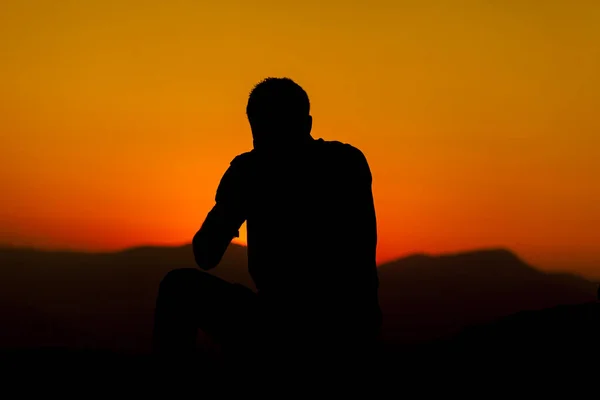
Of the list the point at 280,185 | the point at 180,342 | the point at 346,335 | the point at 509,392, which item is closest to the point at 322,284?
the point at 346,335

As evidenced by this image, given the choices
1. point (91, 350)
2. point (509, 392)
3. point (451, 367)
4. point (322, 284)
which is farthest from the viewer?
point (91, 350)

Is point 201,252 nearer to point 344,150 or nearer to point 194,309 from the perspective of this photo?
point 194,309

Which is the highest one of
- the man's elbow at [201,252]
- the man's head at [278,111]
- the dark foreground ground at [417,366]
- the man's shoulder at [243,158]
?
the man's head at [278,111]

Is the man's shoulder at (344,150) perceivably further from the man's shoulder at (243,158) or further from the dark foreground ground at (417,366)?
the dark foreground ground at (417,366)

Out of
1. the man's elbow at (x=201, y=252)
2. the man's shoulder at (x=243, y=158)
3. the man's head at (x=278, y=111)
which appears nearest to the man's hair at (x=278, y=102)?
the man's head at (x=278, y=111)

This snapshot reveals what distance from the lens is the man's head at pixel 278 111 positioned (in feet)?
13.7

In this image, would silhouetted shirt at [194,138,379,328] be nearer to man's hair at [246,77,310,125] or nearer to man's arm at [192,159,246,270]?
man's arm at [192,159,246,270]

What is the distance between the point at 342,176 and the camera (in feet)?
13.9

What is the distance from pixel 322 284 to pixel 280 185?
59 centimetres

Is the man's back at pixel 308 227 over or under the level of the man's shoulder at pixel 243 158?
under

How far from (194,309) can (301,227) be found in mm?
781

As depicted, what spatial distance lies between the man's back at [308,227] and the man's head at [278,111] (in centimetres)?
8

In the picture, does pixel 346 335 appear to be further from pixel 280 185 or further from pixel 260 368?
pixel 280 185

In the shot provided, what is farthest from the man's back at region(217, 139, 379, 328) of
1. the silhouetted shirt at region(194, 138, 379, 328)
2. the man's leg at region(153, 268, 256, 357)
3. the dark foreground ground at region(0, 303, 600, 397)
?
the dark foreground ground at region(0, 303, 600, 397)
